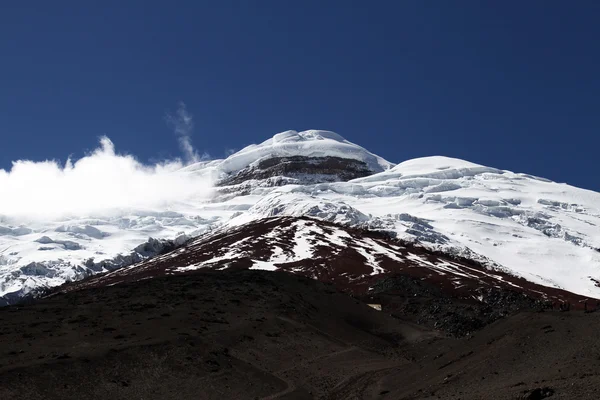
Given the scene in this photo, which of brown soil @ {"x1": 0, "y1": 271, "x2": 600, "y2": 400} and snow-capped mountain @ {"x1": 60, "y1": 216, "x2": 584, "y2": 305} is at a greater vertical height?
snow-capped mountain @ {"x1": 60, "y1": 216, "x2": 584, "y2": 305}

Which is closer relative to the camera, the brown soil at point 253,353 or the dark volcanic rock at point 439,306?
the brown soil at point 253,353

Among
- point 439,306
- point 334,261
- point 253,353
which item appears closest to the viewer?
point 253,353

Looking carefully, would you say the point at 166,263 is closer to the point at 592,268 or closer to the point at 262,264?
the point at 262,264

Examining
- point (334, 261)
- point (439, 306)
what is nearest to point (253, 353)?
point (439, 306)

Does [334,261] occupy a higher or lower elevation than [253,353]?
higher

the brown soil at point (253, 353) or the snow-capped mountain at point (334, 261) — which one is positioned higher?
the snow-capped mountain at point (334, 261)

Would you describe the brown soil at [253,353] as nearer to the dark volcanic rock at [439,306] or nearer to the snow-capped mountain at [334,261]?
the dark volcanic rock at [439,306]

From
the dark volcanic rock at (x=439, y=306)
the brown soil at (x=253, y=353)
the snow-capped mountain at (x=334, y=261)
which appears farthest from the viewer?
the snow-capped mountain at (x=334, y=261)

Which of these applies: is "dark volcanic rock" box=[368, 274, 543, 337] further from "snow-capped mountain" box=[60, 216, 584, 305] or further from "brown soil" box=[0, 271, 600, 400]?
"brown soil" box=[0, 271, 600, 400]

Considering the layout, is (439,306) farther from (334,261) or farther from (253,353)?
(334,261)

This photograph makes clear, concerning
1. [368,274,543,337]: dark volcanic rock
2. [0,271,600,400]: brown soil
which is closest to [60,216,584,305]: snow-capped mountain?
[368,274,543,337]: dark volcanic rock

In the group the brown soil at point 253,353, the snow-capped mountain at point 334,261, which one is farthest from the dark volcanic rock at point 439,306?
the brown soil at point 253,353

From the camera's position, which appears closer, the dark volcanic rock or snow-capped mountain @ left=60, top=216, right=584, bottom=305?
the dark volcanic rock

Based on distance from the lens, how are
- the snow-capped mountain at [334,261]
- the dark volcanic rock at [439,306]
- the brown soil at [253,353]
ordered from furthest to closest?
the snow-capped mountain at [334,261], the dark volcanic rock at [439,306], the brown soil at [253,353]
